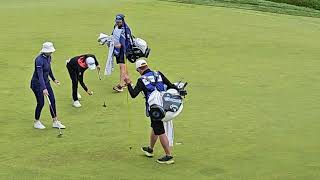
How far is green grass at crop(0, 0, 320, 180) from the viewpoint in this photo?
406 inches

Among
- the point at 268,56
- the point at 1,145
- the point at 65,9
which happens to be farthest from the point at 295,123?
the point at 65,9

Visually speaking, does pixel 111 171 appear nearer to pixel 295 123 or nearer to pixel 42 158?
pixel 42 158

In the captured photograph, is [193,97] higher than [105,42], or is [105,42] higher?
[105,42]

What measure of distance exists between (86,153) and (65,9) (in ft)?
54.4

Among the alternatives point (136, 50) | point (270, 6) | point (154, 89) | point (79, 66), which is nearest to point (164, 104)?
point (154, 89)

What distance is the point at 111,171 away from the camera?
10008 millimetres

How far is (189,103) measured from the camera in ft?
46.6

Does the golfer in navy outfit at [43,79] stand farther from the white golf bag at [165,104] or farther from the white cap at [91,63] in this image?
the white golf bag at [165,104]

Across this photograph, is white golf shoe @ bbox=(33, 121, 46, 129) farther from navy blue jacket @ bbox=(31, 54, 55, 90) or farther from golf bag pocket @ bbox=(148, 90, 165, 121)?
golf bag pocket @ bbox=(148, 90, 165, 121)

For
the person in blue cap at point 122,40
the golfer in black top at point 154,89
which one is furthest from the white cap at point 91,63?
the golfer in black top at point 154,89

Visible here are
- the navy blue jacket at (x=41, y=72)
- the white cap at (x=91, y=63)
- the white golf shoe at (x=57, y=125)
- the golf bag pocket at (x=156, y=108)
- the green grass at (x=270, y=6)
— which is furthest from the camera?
the green grass at (x=270, y=6)

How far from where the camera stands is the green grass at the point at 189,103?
33.8 ft

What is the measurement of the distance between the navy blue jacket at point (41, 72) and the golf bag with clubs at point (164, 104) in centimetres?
258

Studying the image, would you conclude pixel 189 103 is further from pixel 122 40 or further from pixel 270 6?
pixel 270 6
